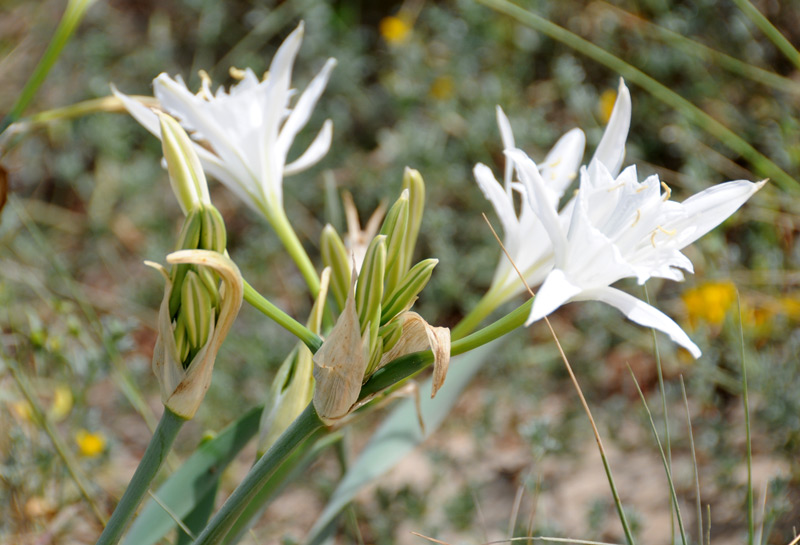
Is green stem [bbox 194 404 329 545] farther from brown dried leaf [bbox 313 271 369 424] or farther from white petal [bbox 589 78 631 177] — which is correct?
white petal [bbox 589 78 631 177]

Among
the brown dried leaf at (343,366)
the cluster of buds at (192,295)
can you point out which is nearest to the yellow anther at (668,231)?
the brown dried leaf at (343,366)

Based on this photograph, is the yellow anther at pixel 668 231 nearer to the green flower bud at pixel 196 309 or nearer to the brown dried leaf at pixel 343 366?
the brown dried leaf at pixel 343 366

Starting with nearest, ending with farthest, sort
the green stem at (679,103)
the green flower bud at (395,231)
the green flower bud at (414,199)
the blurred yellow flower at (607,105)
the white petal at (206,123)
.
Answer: the green flower bud at (395,231), the green flower bud at (414,199), the white petal at (206,123), the green stem at (679,103), the blurred yellow flower at (607,105)

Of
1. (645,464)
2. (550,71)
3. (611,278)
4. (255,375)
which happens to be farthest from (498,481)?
(550,71)

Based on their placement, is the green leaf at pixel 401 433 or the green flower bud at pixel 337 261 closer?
the green flower bud at pixel 337 261

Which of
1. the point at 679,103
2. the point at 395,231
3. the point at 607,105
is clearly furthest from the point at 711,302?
the point at 395,231

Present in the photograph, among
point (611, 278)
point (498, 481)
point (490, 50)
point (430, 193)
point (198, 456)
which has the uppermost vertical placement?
point (611, 278)

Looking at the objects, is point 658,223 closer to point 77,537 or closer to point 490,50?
point 77,537
